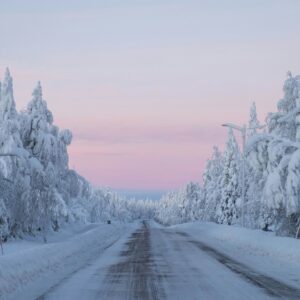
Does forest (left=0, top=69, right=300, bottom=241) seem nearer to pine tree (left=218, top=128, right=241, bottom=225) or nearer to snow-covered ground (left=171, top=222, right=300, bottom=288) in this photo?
snow-covered ground (left=171, top=222, right=300, bottom=288)

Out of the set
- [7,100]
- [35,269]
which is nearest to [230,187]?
[7,100]

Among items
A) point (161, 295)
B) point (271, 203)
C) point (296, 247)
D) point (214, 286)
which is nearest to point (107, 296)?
point (161, 295)

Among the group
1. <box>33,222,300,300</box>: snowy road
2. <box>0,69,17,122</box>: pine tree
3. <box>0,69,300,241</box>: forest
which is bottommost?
<box>33,222,300,300</box>: snowy road

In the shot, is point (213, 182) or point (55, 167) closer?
point (55, 167)

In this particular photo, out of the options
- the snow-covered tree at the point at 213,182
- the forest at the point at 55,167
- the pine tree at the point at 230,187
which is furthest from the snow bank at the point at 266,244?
the snow-covered tree at the point at 213,182

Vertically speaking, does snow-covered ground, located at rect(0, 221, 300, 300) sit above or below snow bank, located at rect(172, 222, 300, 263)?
below

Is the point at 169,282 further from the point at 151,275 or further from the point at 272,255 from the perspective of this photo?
the point at 272,255

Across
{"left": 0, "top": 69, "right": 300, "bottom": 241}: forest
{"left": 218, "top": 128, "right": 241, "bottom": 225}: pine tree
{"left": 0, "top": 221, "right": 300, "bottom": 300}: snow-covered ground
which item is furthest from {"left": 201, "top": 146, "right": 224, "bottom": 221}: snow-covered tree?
{"left": 0, "top": 221, "right": 300, "bottom": 300}: snow-covered ground

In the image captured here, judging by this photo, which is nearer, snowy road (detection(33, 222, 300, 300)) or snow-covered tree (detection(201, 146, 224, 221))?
snowy road (detection(33, 222, 300, 300))

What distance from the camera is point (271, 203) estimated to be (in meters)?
26.8

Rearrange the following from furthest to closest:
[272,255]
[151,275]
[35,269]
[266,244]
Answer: [266,244]
[272,255]
[151,275]
[35,269]

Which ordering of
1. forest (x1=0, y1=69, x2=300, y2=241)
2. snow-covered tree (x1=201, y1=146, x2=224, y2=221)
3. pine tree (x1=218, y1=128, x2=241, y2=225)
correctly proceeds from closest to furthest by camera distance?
forest (x1=0, y1=69, x2=300, y2=241)
pine tree (x1=218, y1=128, x2=241, y2=225)
snow-covered tree (x1=201, y1=146, x2=224, y2=221)

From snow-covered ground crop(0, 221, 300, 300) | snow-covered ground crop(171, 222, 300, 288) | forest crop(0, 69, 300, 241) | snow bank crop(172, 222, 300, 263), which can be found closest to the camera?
snow-covered ground crop(0, 221, 300, 300)

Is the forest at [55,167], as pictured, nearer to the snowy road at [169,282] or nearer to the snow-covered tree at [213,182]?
the snowy road at [169,282]
